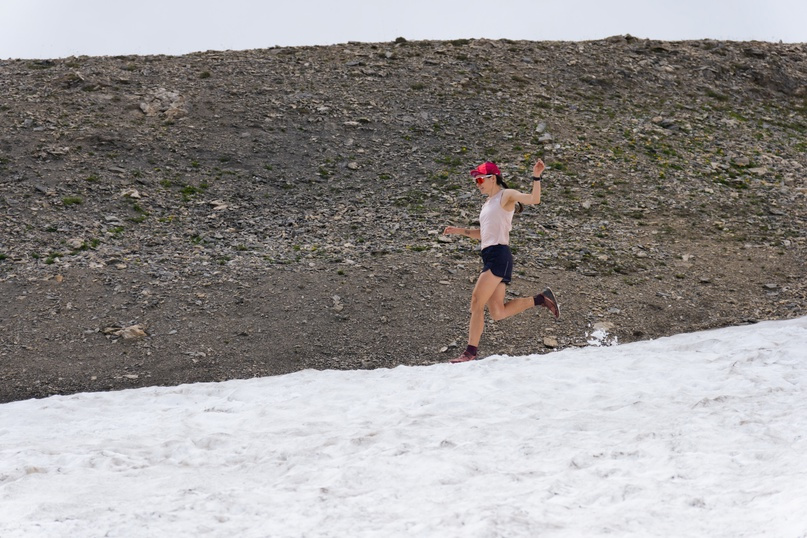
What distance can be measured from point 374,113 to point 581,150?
17.8 ft

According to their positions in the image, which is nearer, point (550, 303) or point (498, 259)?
point (498, 259)

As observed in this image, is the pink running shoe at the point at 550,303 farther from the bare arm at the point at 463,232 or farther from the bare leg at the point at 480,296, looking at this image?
the bare arm at the point at 463,232

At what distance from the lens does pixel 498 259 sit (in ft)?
33.4

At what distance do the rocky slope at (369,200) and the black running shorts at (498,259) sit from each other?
1.99 meters

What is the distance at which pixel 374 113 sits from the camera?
2177 cm

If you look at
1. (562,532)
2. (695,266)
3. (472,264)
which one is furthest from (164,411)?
(695,266)

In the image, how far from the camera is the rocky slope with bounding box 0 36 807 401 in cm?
1241

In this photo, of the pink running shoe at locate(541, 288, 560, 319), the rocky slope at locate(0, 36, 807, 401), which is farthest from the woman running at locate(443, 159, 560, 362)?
the rocky slope at locate(0, 36, 807, 401)

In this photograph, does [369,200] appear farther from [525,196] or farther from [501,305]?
[525,196]

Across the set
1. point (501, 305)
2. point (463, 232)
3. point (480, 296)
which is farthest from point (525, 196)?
A: point (501, 305)

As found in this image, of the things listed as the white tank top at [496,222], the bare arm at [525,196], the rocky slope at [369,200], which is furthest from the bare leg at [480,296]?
the rocky slope at [369,200]

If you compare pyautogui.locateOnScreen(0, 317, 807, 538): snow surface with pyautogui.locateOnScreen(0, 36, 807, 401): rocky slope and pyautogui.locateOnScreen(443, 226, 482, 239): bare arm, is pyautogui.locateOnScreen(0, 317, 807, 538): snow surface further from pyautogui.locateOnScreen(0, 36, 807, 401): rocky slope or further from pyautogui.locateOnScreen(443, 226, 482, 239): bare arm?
pyautogui.locateOnScreen(0, 36, 807, 401): rocky slope

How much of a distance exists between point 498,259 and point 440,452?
3.34m

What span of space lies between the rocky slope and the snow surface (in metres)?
1.94
